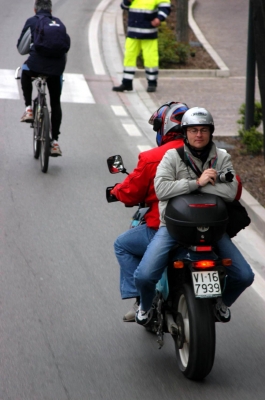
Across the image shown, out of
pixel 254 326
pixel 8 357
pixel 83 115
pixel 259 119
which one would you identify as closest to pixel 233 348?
pixel 254 326

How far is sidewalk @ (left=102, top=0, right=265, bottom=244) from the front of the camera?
13.4 meters

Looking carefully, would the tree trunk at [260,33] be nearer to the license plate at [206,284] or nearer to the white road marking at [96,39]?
the license plate at [206,284]

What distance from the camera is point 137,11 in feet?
50.7

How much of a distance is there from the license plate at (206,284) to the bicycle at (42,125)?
539 centimetres

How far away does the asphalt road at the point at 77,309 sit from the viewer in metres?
5.24

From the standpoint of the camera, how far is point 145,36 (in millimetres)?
15359

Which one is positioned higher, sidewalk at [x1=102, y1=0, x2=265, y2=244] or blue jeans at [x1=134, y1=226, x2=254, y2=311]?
blue jeans at [x1=134, y1=226, x2=254, y2=311]

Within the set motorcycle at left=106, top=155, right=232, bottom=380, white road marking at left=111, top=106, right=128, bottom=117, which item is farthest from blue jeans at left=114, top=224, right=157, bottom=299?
white road marking at left=111, top=106, right=128, bottom=117

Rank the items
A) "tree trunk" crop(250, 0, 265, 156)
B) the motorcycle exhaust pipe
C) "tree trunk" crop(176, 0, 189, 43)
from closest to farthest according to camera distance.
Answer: the motorcycle exhaust pipe → "tree trunk" crop(250, 0, 265, 156) → "tree trunk" crop(176, 0, 189, 43)

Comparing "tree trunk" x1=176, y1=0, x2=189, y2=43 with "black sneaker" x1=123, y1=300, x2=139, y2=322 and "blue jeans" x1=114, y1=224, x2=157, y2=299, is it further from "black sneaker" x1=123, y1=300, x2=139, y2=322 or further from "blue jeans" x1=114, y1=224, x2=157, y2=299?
"blue jeans" x1=114, y1=224, x2=157, y2=299

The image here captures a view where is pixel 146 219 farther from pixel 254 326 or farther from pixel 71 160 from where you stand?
pixel 71 160

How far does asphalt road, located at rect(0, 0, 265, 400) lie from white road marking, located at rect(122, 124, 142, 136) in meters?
0.84

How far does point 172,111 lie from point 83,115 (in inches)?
320

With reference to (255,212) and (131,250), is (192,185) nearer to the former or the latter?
(131,250)
